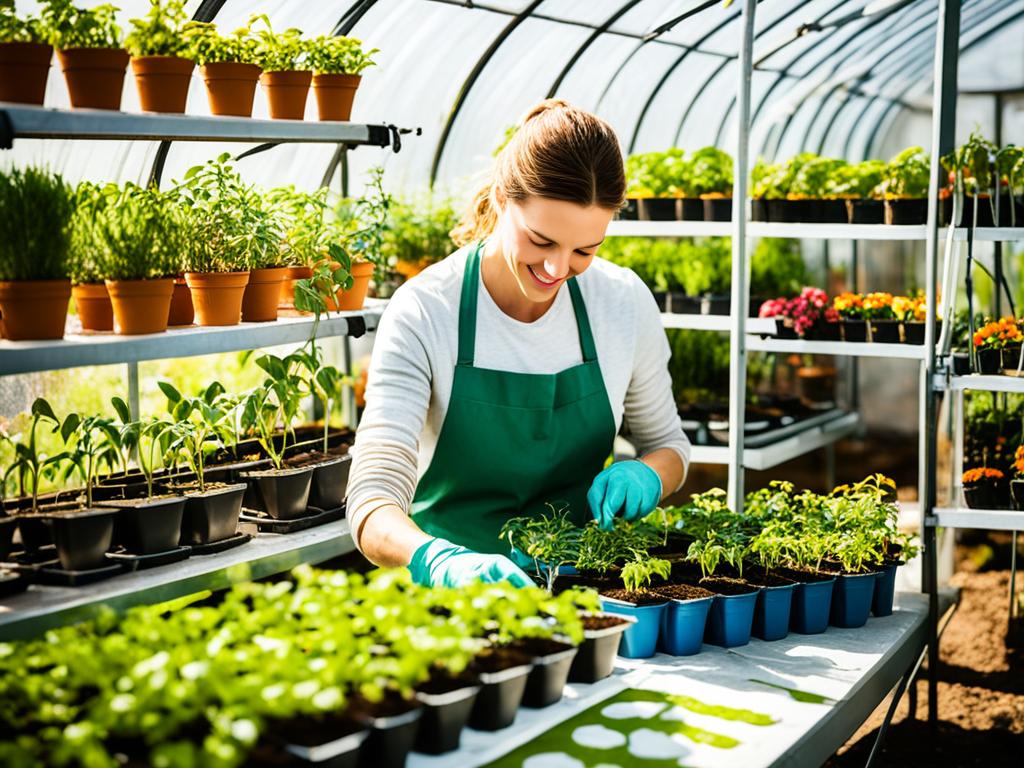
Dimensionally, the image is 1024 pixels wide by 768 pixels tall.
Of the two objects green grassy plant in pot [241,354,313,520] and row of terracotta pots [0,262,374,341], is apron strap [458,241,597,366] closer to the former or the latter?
row of terracotta pots [0,262,374,341]

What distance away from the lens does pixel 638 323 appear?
2688 millimetres

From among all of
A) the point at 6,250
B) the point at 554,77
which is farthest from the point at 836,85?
the point at 6,250

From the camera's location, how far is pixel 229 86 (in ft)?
9.43

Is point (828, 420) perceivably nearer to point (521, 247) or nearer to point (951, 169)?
point (951, 169)

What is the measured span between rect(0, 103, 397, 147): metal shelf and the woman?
0.49 metres

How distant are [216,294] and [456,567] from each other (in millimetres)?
1254

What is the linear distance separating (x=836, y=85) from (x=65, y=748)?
8311mm

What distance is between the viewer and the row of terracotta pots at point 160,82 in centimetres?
Result: 225

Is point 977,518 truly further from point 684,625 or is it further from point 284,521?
point 284,521

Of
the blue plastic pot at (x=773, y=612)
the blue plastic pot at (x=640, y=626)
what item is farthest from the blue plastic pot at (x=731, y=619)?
the blue plastic pot at (x=640, y=626)

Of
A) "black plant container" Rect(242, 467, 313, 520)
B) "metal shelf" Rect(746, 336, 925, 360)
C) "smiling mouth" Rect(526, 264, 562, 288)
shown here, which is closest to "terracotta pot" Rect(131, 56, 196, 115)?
"smiling mouth" Rect(526, 264, 562, 288)

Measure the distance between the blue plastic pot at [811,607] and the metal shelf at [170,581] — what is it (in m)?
1.33

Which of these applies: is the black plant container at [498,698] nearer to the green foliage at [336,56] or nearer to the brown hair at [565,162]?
the brown hair at [565,162]

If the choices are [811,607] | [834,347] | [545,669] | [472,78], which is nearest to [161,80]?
[545,669]
